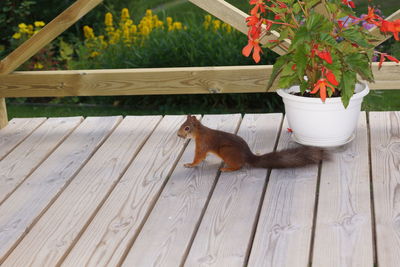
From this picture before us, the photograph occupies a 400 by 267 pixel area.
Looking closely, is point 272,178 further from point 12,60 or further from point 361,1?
point 361,1

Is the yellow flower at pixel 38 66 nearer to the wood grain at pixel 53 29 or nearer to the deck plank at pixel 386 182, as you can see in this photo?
the wood grain at pixel 53 29

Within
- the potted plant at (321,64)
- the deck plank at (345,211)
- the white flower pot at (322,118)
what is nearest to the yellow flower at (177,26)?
the potted plant at (321,64)

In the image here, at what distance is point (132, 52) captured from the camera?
18.6 ft

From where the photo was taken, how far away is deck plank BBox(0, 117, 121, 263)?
2699 mm

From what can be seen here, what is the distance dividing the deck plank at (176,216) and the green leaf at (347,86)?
2.07ft

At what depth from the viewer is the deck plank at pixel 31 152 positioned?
3.17 meters

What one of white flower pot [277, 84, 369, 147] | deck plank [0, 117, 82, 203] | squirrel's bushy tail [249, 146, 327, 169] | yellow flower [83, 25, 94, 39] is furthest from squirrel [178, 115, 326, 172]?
yellow flower [83, 25, 94, 39]

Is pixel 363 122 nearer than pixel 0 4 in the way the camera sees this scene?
Yes

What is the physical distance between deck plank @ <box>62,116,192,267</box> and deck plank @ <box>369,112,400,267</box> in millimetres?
868

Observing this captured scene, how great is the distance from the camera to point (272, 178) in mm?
3012

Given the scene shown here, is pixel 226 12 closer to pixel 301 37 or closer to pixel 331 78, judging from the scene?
pixel 301 37

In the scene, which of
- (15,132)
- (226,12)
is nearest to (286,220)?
(226,12)

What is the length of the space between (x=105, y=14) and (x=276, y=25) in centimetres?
343

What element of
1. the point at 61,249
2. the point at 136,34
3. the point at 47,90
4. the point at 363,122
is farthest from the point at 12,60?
the point at 136,34
